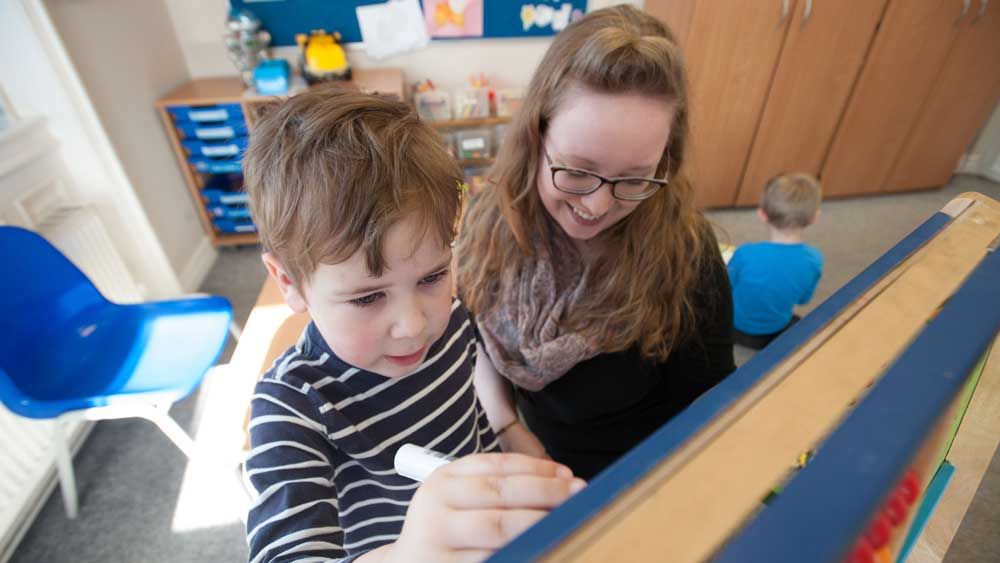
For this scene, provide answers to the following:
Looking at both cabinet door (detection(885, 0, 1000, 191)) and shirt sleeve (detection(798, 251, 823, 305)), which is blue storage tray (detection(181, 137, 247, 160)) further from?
cabinet door (detection(885, 0, 1000, 191))

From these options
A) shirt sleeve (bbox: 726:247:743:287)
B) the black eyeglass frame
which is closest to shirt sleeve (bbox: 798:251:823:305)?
shirt sleeve (bbox: 726:247:743:287)

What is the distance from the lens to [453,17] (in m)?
2.67

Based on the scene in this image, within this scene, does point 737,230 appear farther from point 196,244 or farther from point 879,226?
point 196,244

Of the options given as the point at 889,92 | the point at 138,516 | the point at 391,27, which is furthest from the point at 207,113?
the point at 889,92

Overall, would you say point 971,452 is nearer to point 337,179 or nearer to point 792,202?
point 337,179

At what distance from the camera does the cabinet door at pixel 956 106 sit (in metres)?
2.73

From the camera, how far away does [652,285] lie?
84cm

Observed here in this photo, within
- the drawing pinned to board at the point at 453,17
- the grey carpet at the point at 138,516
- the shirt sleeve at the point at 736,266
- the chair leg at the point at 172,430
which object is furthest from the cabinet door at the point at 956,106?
the chair leg at the point at 172,430

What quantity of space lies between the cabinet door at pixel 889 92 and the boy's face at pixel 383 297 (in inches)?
130

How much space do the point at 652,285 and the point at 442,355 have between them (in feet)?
1.26

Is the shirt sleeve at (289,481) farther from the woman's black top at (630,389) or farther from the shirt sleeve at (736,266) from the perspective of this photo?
the shirt sleeve at (736,266)

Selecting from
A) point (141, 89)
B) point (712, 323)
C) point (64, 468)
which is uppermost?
point (141, 89)

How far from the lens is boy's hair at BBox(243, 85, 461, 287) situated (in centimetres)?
48

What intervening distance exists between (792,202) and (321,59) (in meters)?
2.26
